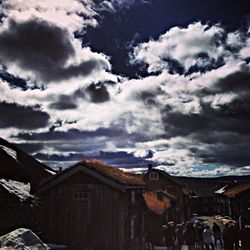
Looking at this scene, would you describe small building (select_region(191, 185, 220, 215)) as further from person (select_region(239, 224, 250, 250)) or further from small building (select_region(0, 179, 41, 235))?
small building (select_region(0, 179, 41, 235))

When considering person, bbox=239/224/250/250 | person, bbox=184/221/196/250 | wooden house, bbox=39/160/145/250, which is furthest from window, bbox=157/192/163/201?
person, bbox=239/224/250/250

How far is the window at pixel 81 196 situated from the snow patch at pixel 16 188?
299 centimetres

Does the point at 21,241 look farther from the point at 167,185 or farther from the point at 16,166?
the point at 167,185

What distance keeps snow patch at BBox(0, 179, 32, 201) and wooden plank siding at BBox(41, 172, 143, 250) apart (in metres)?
2.63

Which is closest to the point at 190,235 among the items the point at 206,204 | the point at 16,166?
the point at 16,166

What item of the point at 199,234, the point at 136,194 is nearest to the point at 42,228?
the point at 136,194

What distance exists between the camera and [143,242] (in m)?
23.2

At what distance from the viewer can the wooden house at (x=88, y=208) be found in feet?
60.4

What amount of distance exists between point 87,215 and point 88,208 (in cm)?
40

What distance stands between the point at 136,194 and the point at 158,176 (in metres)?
28.2

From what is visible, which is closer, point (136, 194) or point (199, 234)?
point (199, 234)

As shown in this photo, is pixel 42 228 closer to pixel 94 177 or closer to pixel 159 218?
pixel 94 177

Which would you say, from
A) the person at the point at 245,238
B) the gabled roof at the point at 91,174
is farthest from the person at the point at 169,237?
the person at the point at 245,238

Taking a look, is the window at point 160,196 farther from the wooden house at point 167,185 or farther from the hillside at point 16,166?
the hillside at point 16,166
